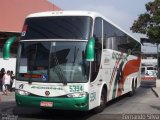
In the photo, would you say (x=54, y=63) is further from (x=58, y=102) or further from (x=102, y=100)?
(x=102, y=100)

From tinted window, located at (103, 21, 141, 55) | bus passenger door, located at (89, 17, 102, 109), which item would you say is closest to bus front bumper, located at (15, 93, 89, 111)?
bus passenger door, located at (89, 17, 102, 109)

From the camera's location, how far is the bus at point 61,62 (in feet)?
38.6

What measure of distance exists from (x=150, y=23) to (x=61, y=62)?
71.6 ft

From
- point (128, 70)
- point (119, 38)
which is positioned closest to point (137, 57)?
point (128, 70)

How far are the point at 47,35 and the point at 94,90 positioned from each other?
7.45ft

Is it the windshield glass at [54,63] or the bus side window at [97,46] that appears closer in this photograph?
the windshield glass at [54,63]

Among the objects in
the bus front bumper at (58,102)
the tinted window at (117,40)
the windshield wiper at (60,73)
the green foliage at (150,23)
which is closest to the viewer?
the bus front bumper at (58,102)

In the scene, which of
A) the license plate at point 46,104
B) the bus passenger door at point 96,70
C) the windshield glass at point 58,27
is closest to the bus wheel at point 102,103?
the bus passenger door at point 96,70

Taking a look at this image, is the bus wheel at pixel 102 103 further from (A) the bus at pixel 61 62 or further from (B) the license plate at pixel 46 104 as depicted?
(B) the license plate at pixel 46 104

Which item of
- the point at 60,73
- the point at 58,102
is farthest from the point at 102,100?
the point at 60,73

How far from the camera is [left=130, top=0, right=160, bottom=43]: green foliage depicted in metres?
30.7

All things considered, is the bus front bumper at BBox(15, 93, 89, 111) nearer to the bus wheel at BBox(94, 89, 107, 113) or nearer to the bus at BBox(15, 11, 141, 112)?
the bus at BBox(15, 11, 141, 112)

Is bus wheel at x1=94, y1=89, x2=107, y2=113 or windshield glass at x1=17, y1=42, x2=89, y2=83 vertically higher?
windshield glass at x1=17, y1=42, x2=89, y2=83

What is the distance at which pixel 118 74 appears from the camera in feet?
56.0
